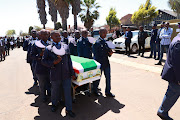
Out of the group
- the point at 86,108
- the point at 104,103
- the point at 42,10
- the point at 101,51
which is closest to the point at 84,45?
the point at 101,51

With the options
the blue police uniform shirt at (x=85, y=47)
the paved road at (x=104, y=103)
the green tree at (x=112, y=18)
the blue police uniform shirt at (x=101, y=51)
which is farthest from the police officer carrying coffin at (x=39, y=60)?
the green tree at (x=112, y=18)

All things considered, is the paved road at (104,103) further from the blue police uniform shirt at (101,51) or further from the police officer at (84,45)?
the police officer at (84,45)

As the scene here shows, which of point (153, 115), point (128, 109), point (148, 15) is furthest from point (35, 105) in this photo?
point (148, 15)

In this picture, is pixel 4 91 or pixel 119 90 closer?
pixel 119 90

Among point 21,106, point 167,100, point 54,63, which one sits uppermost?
point 54,63

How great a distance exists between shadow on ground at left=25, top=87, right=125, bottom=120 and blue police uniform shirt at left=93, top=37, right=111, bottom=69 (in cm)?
98

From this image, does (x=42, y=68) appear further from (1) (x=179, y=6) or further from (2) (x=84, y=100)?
(1) (x=179, y=6)

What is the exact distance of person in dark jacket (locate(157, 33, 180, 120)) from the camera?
8.16 ft

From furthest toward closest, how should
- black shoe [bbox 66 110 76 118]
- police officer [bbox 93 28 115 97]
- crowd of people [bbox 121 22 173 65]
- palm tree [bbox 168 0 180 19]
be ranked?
palm tree [bbox 168 0 180 19] < crowd of people [bbox 121 22 173 65] < police officer [bbox 93 28 115 97] < black shoe [bbox 66 110 76 118]

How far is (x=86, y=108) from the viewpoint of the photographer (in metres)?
3.56

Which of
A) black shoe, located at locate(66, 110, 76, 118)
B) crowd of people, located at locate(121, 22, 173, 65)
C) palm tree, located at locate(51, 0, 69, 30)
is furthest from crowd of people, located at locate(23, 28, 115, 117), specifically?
palm tree, located at locate(51, 0, 69, 30)

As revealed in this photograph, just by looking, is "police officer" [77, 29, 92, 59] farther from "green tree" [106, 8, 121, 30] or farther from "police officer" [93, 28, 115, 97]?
"green tree" [106, 8, 121, 30]

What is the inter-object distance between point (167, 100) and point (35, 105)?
129 inches

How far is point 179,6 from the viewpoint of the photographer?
Answer: 35875mm
